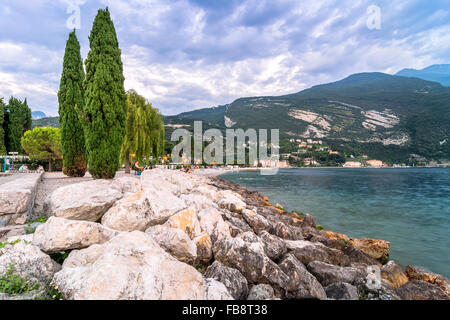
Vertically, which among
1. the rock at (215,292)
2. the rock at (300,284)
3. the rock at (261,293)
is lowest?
the rock at (300,284)

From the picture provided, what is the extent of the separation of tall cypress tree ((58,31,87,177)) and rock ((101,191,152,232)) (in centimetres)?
1184

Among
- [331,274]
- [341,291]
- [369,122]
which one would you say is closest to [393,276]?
[331,274]

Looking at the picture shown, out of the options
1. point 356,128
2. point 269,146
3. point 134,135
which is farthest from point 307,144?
point 134,135

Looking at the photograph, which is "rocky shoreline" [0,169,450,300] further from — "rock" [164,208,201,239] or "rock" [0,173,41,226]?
"rock" [0,173,41,226]

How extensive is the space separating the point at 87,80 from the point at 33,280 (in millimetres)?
12998

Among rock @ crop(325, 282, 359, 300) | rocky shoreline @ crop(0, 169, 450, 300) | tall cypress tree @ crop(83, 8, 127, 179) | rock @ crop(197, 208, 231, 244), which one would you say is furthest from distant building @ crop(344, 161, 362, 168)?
rock @ crop(325, 282, 359, 300)

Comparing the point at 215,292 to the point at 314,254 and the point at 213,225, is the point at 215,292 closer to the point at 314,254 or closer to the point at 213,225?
the point at 213,225

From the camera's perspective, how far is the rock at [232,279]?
3.56 metres

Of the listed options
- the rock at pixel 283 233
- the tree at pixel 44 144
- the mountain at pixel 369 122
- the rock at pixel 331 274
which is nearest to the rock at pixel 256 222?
the rock at pixel 283 233

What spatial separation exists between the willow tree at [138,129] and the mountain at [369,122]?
407ft

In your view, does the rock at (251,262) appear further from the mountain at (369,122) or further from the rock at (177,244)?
the mountain at (369,122)

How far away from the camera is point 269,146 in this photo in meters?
138

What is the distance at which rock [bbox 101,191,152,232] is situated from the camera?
4.54 meters
